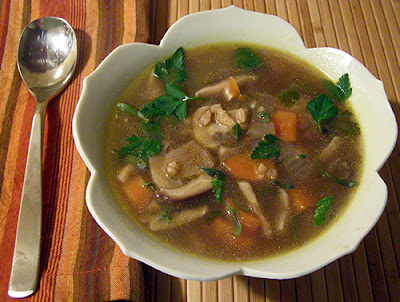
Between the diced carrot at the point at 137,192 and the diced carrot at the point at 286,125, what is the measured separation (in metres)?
0.67

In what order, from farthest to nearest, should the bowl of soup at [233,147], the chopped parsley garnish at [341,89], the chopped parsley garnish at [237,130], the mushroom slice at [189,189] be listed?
the chopped parsley garnish at [341,89] → the chopped parsley garnish at [237,130] → the mushroom slice at [189,189] → the bowl of soup at [233,147]

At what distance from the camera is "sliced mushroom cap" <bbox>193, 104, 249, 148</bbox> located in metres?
1.64

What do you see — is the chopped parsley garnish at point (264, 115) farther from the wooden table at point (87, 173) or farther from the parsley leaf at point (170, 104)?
the wooden table at point (87, 173)

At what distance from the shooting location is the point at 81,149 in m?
1.39

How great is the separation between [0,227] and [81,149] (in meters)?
0.62

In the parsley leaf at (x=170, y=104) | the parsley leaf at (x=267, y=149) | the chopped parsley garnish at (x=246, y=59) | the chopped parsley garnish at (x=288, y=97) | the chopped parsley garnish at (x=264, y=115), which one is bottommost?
the parsley leaf at (x=267, y=149)

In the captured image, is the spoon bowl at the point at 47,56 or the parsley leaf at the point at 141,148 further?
the spoon bowl at the point at 47,56

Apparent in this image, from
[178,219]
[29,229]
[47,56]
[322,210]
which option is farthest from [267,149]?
[47,56]

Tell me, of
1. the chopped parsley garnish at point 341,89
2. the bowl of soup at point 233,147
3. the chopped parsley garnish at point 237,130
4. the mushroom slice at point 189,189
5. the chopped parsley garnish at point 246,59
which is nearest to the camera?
the bowl of soup at point 233,147

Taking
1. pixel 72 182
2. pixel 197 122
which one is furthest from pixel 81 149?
pixel 197 122

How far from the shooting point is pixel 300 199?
1516 millimetres

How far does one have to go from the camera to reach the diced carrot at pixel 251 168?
Answer: 61.0 inches

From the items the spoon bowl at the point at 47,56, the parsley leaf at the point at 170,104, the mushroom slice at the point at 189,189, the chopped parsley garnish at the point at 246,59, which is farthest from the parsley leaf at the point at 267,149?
the spoon bowl at the point at 47,56

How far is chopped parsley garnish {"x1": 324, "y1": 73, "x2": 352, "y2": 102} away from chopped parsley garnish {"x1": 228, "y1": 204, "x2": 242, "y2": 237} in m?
0.81
